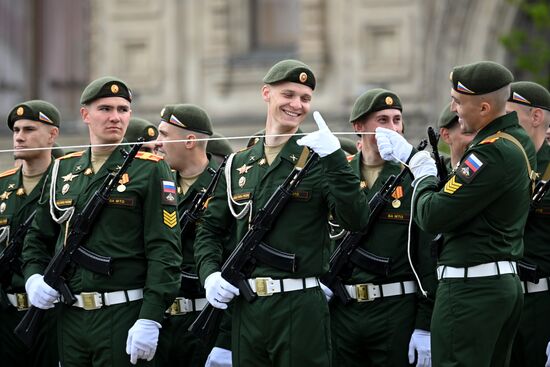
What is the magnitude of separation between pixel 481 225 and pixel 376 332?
1.45 meters

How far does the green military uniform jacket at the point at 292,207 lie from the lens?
22.4 feet

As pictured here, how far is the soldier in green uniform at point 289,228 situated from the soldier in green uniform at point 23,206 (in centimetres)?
160

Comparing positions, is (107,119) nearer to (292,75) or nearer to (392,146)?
(292,75)

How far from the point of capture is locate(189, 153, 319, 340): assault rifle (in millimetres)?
7000

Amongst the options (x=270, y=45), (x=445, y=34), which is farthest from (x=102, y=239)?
(x=270, y=45)

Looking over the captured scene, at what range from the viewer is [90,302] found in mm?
7246

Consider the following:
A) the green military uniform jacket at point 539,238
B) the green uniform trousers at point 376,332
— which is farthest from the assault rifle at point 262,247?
the green military uniform jacket at point 539,238

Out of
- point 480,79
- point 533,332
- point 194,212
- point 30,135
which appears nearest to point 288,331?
point 480,79

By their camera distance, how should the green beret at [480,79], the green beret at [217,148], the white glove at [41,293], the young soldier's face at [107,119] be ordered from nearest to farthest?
the green beret at [480,79], the white glove at [41,293], the young soldier's face at [107,119], the green beret at [217,148]

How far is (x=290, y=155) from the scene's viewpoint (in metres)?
7.21

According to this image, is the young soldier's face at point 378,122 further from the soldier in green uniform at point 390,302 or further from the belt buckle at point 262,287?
the belt buckle at point 262,287

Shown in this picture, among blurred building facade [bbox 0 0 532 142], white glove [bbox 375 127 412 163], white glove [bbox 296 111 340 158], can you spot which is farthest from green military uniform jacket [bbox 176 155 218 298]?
blurred building facade [bbox 0 0 532 142]

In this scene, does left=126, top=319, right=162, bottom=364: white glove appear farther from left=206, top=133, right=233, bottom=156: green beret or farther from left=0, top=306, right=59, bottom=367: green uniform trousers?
left=206, top=133, right=233, bottom=156: green beret

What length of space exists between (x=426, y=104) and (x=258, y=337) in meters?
10.6
